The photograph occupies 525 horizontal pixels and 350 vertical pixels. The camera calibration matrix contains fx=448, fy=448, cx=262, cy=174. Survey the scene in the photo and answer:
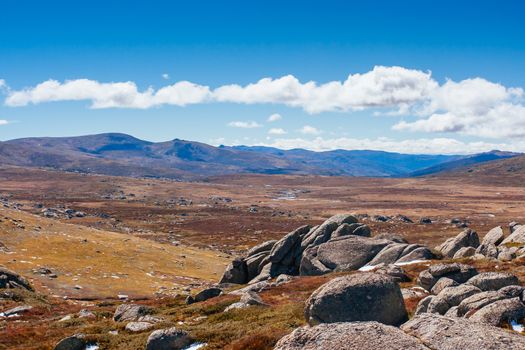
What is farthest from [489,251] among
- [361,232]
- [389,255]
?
[361,232]

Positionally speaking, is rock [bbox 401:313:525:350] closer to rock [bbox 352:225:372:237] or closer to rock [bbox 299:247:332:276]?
rock [bbox 299:247:332:276]

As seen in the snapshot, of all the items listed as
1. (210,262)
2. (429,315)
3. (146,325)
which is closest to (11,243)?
(210,262)

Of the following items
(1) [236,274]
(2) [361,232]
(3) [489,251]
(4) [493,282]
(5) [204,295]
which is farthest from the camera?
(2) [361,232]

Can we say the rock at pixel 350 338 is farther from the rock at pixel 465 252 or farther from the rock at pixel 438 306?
the rock at pixel 465 252

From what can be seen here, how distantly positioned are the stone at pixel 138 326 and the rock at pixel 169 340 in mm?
7438

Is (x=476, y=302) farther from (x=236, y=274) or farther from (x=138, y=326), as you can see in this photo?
(x=236, y=274)

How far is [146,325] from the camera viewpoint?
33.9m

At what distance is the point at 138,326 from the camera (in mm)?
33812

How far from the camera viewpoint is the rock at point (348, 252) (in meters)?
66.3

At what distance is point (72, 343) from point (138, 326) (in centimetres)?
637

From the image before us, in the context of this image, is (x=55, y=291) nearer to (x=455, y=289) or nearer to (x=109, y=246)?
(x=109, y=246)

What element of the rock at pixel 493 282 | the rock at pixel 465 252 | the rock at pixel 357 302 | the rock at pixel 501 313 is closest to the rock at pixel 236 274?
the rock at pixel 465 252

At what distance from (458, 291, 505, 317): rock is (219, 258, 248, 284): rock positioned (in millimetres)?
51644

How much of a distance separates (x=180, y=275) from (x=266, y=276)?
3034 centimetres
